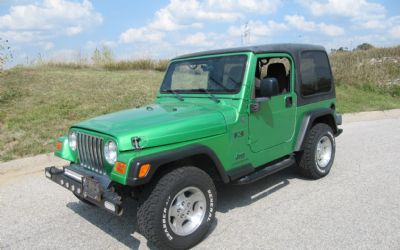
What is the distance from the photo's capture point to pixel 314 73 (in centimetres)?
543

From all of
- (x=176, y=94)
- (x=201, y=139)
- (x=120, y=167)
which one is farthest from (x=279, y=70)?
(x=120, y=167)

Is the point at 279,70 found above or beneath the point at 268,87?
above

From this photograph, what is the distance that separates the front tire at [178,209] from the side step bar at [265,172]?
598mm

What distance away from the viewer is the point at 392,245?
3.52 m

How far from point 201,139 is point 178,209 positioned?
73 cm

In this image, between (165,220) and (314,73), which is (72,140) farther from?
(314,73)

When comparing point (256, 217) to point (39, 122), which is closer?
point (256, 217)

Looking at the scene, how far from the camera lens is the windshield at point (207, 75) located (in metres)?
4.34

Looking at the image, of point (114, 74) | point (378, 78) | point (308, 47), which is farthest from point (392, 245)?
point (378, 78)

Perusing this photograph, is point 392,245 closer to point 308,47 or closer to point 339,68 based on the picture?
point 308,47

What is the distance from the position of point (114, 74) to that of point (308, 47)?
10161 mm

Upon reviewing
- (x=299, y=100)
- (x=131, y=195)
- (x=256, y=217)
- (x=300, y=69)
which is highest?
(x=300, y=69)

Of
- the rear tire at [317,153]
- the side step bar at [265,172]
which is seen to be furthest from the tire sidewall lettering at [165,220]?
the rear tire at [317,153]

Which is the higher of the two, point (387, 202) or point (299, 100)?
point (299, 100)
